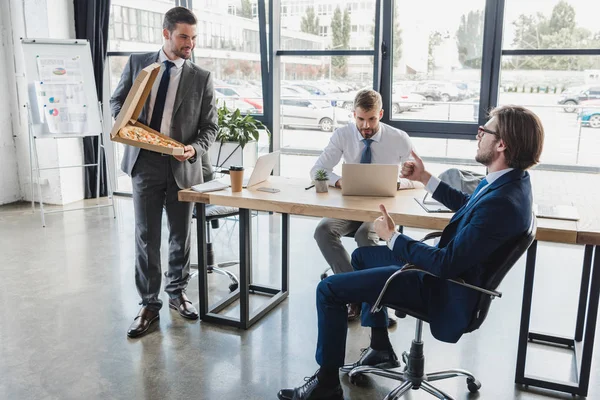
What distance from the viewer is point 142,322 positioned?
2.98 meters

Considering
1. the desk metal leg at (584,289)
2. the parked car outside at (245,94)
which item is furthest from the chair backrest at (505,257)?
the parked car outside at (245,94)

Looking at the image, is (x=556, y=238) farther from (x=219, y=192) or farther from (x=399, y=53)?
(x=399, y=53)

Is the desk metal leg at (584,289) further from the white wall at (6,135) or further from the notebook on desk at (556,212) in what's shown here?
the white wall at (6,135)

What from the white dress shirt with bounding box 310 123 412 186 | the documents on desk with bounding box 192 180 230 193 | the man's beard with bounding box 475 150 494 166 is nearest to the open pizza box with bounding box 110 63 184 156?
the documents on desk with bounding box 192 180 230 193

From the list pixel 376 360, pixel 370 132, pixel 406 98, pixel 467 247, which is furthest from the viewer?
pixel 406 98

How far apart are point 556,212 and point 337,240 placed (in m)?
1.14

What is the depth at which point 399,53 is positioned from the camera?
485 cm

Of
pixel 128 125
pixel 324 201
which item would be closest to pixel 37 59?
pixel 128 125

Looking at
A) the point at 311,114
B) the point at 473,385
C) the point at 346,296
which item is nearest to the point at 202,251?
the point at 346,296

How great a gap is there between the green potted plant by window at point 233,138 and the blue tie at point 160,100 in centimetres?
216

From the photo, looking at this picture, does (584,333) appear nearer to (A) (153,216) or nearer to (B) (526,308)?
(B) (526,308)

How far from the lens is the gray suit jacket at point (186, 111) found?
9.77 feet

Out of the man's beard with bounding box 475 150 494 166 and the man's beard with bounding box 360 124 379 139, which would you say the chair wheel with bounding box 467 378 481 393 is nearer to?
the man's beard with bounding box 475 150 494 166

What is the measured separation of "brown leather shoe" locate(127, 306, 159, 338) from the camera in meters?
2.93
